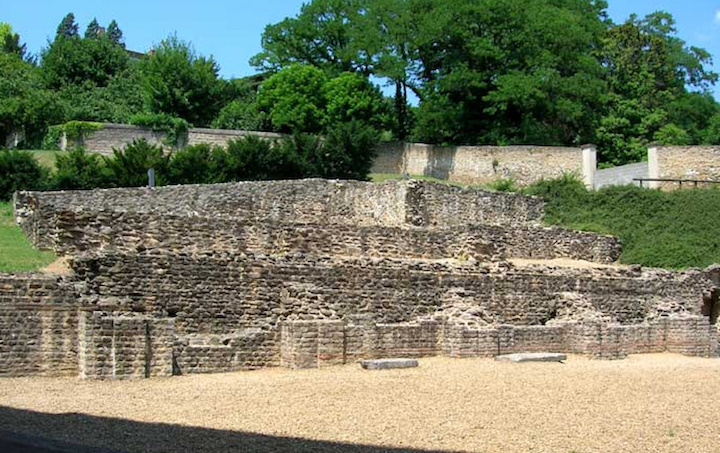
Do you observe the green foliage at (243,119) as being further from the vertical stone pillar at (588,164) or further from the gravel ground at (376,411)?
the gravel ground at (376,411)

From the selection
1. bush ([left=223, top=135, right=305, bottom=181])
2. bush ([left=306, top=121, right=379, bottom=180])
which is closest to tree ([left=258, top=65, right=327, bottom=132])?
bush ([left=306, top=121, right=379, bottom=180])

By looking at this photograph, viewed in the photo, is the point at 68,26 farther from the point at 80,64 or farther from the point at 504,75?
the point at 504,75

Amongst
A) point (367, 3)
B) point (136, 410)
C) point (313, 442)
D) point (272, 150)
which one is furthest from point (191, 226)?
point (367, 3)

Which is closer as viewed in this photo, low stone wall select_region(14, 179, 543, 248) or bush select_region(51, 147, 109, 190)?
low stone wall select_region(14, 179, 543, 248)

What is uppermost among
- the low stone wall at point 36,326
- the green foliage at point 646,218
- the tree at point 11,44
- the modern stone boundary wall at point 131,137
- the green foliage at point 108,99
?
the tree at point 11,44

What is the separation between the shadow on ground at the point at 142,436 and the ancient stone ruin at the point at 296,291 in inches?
139

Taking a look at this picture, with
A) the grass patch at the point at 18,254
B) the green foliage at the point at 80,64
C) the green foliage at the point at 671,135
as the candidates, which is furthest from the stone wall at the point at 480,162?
the grass patch at the point at 18,254

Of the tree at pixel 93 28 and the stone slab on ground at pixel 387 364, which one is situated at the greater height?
the tree at pixel 93 28

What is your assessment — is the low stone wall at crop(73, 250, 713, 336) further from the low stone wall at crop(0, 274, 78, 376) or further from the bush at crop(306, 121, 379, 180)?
the bush at crop(306, 121, 379, 180)

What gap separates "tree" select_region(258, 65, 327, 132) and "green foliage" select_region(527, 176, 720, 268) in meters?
14.1

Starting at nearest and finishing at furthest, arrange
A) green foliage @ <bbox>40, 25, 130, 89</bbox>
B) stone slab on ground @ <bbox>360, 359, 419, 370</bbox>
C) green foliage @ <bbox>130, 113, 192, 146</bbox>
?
stone slab on ground @ <bbox>360, 359, 419, 370</bbox> → green foliage @ <bbox>130, 113, 192, 146</bbox> → green foliage @ <bbox>40, 25, 130, 89</bbox>

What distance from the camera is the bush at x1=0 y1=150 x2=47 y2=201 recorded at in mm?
32188

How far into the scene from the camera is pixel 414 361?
64.6ft

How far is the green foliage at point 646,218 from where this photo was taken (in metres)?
31.8
